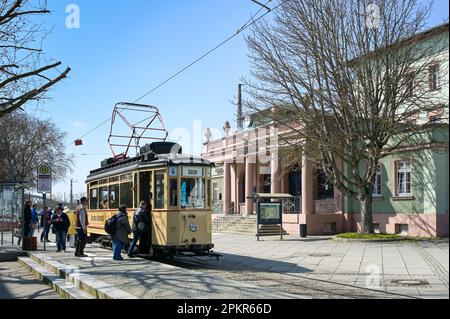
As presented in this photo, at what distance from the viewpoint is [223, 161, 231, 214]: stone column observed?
135 ft

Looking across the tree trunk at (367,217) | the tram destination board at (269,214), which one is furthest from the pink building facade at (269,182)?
the tree trunk at (367,217)

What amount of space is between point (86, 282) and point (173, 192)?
552 centimetres

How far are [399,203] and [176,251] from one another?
614 inches

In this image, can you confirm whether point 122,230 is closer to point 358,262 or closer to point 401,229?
point 358,262

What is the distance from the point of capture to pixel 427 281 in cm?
1181

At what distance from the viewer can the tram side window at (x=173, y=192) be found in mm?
14930

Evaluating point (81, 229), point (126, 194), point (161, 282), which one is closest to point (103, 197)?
point (126, 194)

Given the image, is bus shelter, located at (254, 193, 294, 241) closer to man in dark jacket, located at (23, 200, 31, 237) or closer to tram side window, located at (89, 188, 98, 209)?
tram side window, located at (89, 188, 98, 209)

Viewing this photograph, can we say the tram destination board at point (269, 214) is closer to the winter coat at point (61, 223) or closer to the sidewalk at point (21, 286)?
the winter coat at point (61, 223)

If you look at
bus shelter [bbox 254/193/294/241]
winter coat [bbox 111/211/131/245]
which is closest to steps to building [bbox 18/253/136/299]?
winter coat [bbox 111/211/131/245]

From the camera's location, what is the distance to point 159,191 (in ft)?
50.0

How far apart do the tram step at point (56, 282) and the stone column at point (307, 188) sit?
18.3 metres
